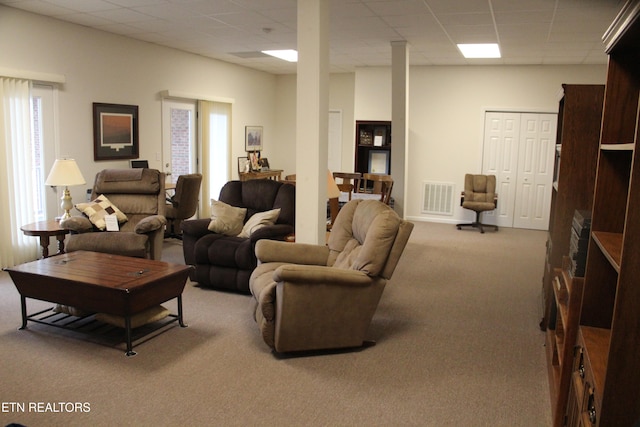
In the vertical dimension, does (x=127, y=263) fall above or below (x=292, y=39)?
below

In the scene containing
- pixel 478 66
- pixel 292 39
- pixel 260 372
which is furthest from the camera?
pixel 478 66

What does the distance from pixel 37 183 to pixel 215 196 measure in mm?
3537

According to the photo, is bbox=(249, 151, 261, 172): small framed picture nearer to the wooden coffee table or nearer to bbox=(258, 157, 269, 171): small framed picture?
bbox=(258, 157, 269, 171): small framed picture

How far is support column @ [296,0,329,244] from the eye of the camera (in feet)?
13.5

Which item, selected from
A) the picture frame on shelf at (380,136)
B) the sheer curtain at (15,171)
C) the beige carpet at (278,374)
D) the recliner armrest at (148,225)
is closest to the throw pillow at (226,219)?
the recliner armrest at (148,225)

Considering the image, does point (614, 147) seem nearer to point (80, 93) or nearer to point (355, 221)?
point (355, 221)

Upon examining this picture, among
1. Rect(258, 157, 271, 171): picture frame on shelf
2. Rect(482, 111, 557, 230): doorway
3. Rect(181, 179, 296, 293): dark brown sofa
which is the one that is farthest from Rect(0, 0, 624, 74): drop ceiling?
Rect(258, 157, 271, 171): picture frame on shelf

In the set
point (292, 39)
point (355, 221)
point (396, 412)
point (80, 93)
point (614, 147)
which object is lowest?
point (396, 412)

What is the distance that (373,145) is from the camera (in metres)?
9.10

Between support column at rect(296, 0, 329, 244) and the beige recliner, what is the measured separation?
0.79 m

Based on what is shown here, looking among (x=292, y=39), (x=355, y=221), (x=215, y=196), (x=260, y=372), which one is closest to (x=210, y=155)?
(x=215, y=196)

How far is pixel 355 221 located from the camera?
3918mm

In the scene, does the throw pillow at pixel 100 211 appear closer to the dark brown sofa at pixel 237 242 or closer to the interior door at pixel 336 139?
the dark brown sofa at pixel 237 242

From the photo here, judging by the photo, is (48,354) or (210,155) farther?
(210,155)
